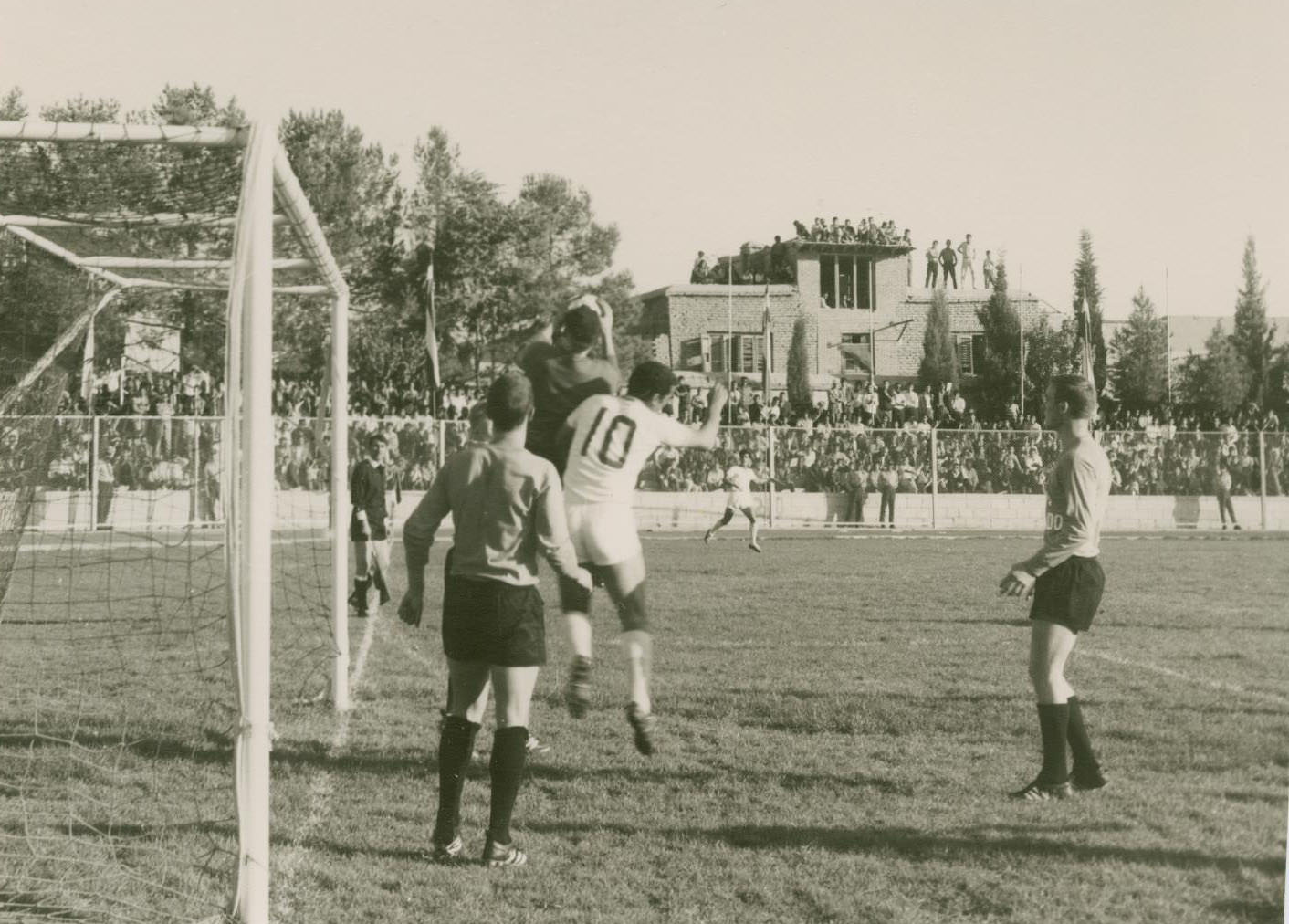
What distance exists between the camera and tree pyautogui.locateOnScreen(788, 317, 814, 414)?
417 inches

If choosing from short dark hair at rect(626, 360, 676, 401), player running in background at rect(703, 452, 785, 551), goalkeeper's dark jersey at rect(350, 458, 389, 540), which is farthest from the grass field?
player running in background at rect(703, 452, 785, 551)

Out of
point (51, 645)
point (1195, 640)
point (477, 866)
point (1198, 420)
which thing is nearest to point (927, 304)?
point (1195, 640)

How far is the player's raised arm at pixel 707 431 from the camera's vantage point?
14.0 feet

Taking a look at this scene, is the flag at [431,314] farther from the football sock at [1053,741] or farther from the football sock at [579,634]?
the football sock at [1053,741]

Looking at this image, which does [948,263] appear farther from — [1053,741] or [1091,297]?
[1053,741]

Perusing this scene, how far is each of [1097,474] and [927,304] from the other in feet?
11.5

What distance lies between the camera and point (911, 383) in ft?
38.9

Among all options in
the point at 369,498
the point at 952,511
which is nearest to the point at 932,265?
the point at 369,498

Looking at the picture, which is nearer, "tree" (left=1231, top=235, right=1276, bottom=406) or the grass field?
the grass field

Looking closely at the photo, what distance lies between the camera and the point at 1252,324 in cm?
594

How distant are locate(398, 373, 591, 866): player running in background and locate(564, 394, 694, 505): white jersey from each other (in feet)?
1.68

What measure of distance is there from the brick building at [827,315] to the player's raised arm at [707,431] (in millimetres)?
3147

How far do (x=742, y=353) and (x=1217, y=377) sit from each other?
3954 mm

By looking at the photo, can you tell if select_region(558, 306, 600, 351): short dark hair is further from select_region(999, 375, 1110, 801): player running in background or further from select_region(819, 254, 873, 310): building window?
select_region(819, 254, 873, 310): building window
